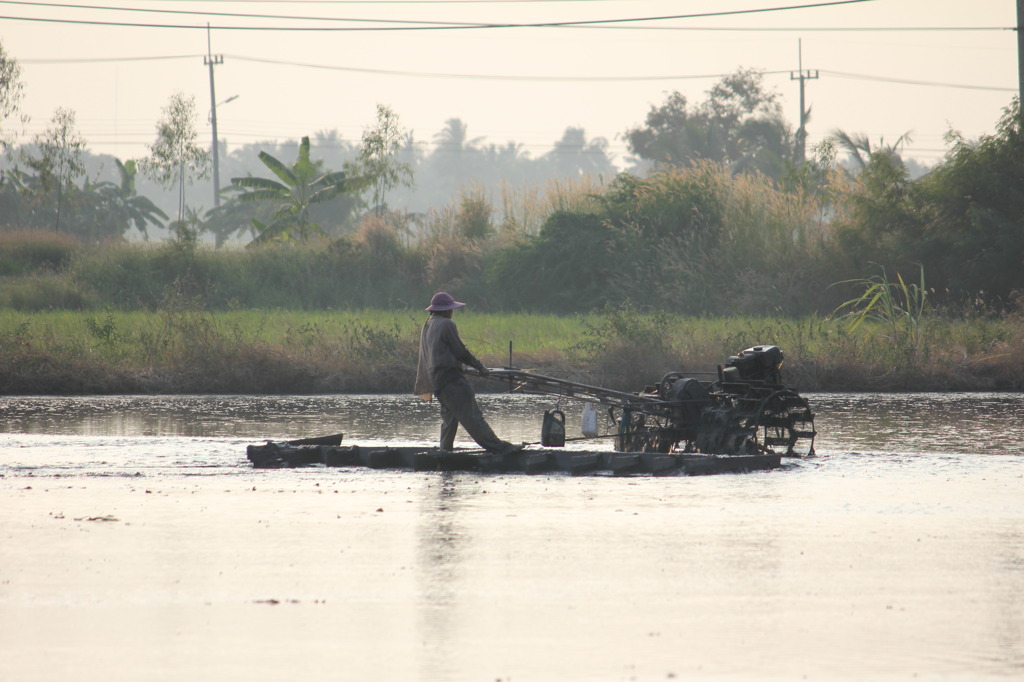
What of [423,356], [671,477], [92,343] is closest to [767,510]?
[671,477]

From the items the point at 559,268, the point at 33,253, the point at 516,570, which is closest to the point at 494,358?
the point at 559,268

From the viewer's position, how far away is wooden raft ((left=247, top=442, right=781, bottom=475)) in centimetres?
1309

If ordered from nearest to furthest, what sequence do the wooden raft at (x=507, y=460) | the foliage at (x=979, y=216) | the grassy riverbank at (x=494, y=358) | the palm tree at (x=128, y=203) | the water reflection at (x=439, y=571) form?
the water reflection at (x=439, y=571)
the wooden raft at (x=507, y=460)
the grassy riverbank at (x=494, y=358)
the foliage at (x=979, y=216)
the palm tree at (x=128, y=203)

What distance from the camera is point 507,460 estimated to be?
13.4 m

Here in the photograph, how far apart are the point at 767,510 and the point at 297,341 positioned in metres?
15.7

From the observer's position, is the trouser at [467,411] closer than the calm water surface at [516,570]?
No

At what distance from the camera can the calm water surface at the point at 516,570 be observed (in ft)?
20.9

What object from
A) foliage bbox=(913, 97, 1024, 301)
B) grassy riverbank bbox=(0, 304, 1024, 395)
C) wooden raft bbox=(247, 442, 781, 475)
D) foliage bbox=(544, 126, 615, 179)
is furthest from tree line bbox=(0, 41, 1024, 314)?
foliage bbox=(544, 126, 615, 179)

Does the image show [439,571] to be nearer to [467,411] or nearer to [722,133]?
[467,411]

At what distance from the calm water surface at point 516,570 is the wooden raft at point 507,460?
312mm

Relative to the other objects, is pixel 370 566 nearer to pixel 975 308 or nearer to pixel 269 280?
pixel 975 308

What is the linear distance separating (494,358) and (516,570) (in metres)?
15.8

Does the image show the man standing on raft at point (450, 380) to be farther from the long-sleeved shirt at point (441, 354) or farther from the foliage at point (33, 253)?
the foliage at point (33, 253)

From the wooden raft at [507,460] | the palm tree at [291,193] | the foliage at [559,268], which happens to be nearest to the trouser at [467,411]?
the wooden raft at [507,460]
